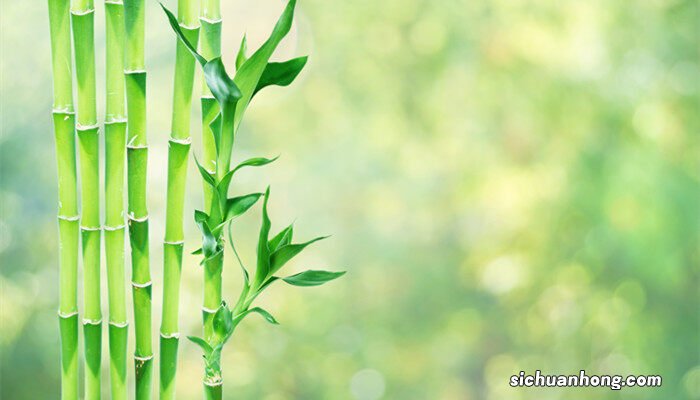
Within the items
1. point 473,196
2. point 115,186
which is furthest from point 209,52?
point 473,196

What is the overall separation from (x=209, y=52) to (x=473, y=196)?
1.09 meters

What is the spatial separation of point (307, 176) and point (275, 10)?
1.17 feet

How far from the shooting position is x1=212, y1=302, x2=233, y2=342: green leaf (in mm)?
830

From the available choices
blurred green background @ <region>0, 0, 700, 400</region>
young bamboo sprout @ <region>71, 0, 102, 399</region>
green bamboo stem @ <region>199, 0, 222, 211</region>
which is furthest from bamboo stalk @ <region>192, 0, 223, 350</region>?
blurred green background @ <region>0, 0, 700, 400</region>

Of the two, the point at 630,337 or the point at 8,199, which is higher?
the point at 8,199

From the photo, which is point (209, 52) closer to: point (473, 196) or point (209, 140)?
point (209, 140)

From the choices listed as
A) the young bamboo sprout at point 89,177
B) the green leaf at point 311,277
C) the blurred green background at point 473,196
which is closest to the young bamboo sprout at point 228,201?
the green leaf at point 311,277

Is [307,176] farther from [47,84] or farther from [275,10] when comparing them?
[47,84]

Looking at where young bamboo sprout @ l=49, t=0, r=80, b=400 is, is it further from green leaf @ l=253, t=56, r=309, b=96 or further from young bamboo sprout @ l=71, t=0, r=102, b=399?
green leaf @ l=253, t=56, r=309, b=96

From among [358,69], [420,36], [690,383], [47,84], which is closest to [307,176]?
[358,69]

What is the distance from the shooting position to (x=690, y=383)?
1.87 metres

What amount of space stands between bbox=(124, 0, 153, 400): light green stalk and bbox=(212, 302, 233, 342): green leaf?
10 cm

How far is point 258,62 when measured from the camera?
781mm

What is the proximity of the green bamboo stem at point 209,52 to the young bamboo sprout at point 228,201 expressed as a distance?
0.01 m
